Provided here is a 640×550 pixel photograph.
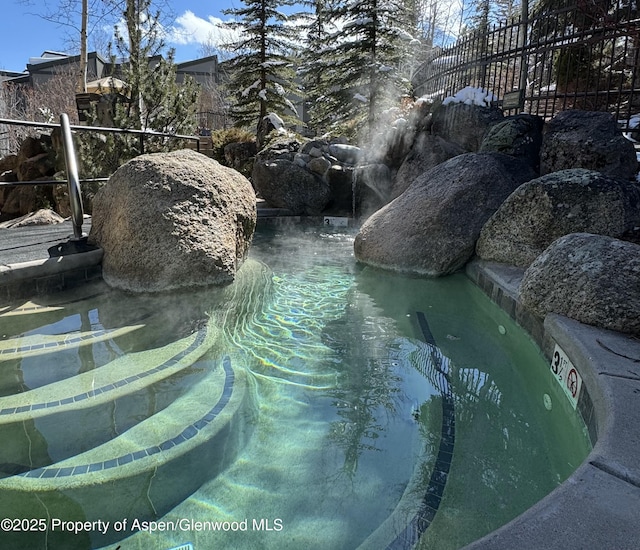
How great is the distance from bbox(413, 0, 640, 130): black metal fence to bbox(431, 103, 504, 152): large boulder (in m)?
0.35

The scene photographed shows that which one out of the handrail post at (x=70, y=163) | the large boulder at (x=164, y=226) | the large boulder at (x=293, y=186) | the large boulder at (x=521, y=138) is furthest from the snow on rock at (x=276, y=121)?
the handrail post at (x=70, y=163)

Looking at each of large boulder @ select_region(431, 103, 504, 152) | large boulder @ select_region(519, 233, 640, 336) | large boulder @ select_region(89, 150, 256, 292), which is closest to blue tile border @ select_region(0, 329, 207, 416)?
large boulder @ select_region(89, 150, 256, 292)

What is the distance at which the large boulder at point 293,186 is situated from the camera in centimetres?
923

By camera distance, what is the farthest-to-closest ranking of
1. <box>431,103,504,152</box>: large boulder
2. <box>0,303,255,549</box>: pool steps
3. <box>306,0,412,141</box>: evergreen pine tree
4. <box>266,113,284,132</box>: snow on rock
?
<box>266,113,284,132</box>: snow on rock → <box>306,0,412,141</box>: evergreen pine tree → <box>431,103,504,152</box>: large boulder → <box>0,303,255,549</box>: pool steps

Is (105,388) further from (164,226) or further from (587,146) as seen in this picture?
(587,146)

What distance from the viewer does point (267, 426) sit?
221 cm

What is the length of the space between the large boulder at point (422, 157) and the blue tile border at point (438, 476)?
5968 millimetres

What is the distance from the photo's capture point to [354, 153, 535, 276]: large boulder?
482 centimetres

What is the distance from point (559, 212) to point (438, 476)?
2.94 metres

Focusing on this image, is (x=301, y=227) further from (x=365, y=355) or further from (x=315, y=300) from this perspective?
(x=365, y=355)

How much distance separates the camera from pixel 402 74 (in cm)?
1252

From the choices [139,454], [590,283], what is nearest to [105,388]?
[139,454]

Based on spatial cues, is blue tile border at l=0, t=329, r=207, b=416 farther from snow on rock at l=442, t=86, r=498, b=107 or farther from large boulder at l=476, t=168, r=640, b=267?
snow on rock at l=442, t=86, r=498, b=107

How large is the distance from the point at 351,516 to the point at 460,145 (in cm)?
768
